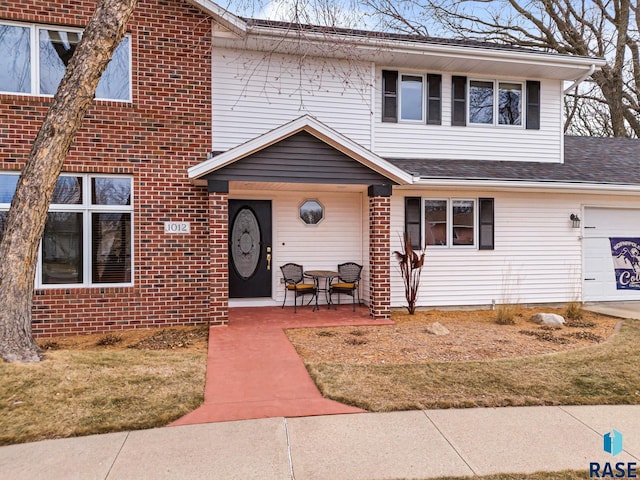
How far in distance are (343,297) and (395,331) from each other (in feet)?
8.58

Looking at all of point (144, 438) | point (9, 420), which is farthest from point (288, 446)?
point (9, 420)

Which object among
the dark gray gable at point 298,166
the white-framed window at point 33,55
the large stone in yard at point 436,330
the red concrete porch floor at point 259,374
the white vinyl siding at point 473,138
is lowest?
the red concrete porch floor at point 259,374

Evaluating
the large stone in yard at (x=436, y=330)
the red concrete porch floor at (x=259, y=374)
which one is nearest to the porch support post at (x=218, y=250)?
the red concrete porch floor at (x=259, y=374)

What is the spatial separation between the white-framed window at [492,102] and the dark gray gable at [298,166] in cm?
396

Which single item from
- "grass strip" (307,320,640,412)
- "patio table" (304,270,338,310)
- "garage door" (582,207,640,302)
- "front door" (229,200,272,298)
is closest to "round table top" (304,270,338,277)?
"patio table" (304,270,338,310)

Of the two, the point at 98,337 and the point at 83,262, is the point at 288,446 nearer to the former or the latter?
the point at 98,337

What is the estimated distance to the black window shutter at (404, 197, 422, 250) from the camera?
29.7 ft

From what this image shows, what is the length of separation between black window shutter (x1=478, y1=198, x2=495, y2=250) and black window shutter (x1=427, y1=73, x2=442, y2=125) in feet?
7.02

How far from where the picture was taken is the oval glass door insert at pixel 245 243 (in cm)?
921

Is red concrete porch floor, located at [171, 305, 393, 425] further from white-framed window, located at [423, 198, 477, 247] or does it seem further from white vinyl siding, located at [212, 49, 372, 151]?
white vinyl siding, located at [212, 49, 372, 151]

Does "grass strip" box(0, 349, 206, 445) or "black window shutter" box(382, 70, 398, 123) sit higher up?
"black window shutter" box(382, 70, 398, 123)

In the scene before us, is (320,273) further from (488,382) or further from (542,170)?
(542,170)

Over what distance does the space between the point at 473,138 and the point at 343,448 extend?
8.35 m

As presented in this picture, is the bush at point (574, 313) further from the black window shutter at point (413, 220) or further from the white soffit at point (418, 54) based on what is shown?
the white soffit at point (418, 54)
